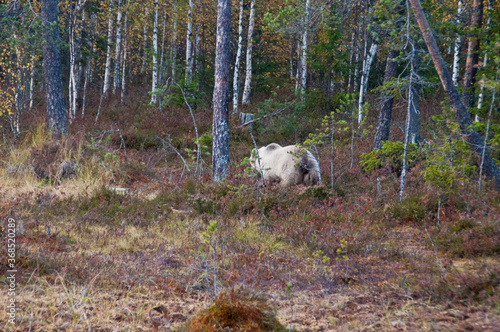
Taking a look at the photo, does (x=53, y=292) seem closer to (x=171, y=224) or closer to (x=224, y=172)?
(x=171, y=224)

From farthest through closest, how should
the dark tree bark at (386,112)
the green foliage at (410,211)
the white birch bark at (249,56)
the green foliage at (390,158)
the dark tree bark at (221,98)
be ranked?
the white birch bark at (249,56), the dark tree bark at (386,112), the dark tree bark at (221,98), the green foliage at (390,158), the green foliage at (410,211)

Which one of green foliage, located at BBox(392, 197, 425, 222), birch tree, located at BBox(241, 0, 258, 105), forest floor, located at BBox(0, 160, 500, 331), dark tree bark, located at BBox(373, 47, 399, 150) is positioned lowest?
forest floor, located at BBox(0, 160, 500, 331)

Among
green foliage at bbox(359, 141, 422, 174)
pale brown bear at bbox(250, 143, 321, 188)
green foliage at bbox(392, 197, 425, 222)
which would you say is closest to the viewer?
green foliage at bbox(392, 197, 425, 222)

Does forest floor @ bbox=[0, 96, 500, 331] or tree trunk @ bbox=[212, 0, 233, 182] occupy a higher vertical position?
tree trunk @ bbox=[212, 0, 233, 182]

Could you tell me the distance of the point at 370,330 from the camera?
3.05 metres

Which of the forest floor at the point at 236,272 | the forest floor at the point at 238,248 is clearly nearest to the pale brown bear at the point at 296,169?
the forest floor at the point at 238,248

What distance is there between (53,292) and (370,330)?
11.0ft

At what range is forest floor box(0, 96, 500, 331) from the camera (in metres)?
3.37

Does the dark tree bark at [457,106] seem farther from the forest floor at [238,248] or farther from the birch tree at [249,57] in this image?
the birch tree at [249,57]

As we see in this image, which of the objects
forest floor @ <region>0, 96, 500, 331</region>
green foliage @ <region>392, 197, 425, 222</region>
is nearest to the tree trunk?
forest floor @ <region>0, 96, 500, 331</region>

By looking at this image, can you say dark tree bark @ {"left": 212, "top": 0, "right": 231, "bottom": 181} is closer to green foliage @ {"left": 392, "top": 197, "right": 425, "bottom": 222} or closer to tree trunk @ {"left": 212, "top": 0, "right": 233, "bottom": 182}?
tree trunk @ {"left": 212, "top": 0, "right": 233, "bottom": 182}

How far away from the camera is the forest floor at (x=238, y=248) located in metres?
3.37

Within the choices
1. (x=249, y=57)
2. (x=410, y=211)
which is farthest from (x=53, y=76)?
(x=410, y=211)

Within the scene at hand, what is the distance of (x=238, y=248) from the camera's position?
5.21m
